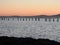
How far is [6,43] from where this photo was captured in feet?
50.0

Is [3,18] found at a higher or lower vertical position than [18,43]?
lower

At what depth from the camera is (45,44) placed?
48.5 ft

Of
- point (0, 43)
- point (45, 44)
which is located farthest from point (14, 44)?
point (45, 44)

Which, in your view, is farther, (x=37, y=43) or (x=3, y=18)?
(x=3, y=18)

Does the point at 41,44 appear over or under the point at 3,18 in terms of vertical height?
over

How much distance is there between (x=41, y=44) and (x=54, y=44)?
3.35ft

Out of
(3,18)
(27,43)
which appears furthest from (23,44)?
(3,18)

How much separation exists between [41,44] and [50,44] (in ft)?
2.31

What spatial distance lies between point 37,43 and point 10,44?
2112 millimetres

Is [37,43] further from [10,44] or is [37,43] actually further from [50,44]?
[10,44]

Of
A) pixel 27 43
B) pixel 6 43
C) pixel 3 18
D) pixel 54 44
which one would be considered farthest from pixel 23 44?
pixel 3 18

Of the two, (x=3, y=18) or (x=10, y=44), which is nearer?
(x=10, y=44)

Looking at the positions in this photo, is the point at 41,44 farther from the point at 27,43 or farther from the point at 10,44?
the point at 10,44

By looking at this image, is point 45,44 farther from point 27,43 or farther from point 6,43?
point 6,43
